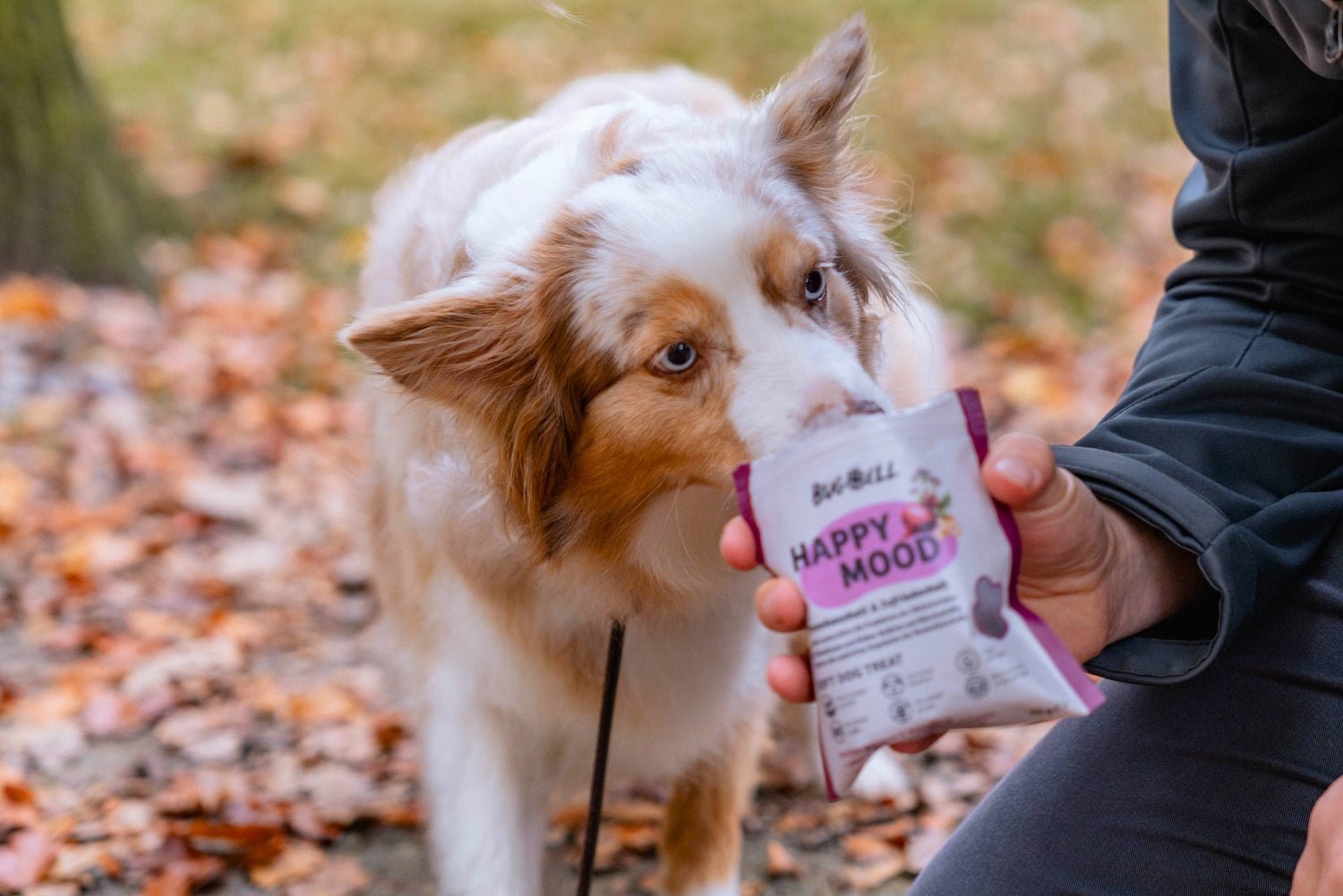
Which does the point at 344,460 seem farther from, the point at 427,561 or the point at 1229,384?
the point at 1229,384

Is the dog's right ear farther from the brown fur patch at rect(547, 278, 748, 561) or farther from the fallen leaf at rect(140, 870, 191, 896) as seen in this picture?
the fallen leaf at rect(140, 870, 191, 896)

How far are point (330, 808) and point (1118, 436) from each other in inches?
84.7

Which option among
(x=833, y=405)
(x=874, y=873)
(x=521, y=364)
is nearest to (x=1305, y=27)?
(x=833, y=405)

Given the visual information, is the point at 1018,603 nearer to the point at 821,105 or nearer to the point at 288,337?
the point at 821,105

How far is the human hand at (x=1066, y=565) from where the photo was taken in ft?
5.19

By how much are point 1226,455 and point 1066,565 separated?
35cm

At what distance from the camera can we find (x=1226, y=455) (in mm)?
1923

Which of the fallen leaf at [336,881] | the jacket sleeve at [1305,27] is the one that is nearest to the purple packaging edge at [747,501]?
the jacket sleeve at [1305,27]

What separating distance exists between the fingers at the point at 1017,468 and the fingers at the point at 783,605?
275 millimetres

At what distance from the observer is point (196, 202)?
20.5 ft

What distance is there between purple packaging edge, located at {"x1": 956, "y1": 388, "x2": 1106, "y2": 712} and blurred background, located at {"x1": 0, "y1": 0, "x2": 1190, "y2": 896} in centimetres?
88

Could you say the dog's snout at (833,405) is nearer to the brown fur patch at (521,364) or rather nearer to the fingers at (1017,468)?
the fingers at (1017,468)

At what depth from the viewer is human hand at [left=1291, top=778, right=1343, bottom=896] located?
1450mm

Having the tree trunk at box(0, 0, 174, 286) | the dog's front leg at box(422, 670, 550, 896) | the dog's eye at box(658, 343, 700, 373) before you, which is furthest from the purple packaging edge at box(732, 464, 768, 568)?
the tree trunk at box(0, 0, 174, 286)
